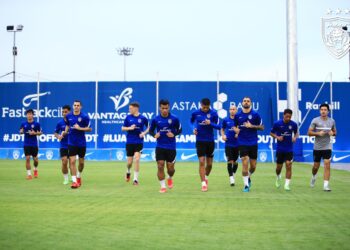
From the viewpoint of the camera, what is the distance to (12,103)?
1610 inches

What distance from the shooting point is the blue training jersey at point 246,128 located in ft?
53.1

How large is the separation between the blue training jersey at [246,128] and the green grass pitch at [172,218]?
122 cm

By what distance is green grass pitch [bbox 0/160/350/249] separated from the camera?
802cm

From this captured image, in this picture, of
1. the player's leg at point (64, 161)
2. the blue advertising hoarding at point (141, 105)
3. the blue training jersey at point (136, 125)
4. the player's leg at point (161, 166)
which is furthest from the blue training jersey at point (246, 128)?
the blue advertising hoarding at point (141, 105)

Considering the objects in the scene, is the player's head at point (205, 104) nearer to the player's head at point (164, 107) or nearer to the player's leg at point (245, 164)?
the player's head at point (164, 107)

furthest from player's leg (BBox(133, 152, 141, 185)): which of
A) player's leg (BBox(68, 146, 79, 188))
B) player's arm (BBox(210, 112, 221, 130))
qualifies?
player's arm (BBox(210, 112, 221, 130))

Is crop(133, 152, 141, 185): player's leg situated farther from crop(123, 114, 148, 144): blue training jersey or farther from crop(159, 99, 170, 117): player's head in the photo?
crop(159, 99, 170, 117): player's head

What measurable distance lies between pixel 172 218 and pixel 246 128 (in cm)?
620

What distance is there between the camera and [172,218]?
34.3ft

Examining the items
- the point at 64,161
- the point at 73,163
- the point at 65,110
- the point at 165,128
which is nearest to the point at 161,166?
the point at 165,128

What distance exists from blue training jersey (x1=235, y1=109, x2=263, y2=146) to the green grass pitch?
1.22 metres

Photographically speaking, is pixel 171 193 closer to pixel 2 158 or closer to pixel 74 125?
pixel 74 125

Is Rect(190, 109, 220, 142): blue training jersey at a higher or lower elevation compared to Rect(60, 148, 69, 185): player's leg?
higher
